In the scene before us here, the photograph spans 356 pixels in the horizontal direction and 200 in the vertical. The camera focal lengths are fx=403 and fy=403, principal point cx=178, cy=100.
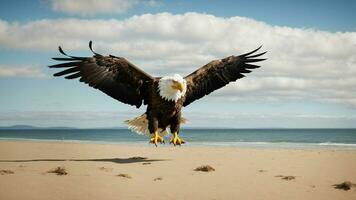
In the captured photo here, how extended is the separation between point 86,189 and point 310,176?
3.65m

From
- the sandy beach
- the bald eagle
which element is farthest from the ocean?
the sandy beach

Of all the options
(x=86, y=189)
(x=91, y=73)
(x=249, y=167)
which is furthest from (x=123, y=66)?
(x=86, y=189)

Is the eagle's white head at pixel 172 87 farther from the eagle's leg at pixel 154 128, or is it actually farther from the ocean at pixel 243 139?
the ocean at pixel 243 139

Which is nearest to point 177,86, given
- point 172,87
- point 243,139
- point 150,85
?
point 172,87

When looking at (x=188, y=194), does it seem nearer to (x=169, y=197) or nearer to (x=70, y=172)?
(x=169, y=197)

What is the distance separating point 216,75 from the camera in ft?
31.0

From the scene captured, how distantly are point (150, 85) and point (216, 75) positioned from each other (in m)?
1.70

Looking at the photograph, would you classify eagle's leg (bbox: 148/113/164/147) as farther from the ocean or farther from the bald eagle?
the ocean

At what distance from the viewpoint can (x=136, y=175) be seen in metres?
6.45

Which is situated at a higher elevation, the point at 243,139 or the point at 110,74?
the point at 110,74

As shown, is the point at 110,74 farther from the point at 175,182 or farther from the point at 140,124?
the point at 175,182

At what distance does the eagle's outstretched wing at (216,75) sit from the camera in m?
9.16

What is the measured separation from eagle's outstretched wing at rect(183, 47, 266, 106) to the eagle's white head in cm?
76

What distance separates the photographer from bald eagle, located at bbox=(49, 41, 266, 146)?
8.27 m
